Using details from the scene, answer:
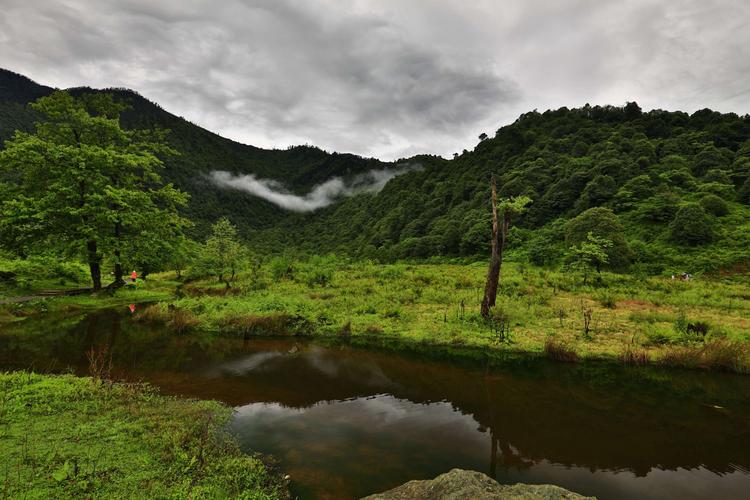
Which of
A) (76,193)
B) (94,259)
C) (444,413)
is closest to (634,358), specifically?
(444,413)

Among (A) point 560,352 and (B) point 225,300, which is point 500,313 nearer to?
(A) point 560,352

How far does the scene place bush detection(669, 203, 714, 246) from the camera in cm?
4419

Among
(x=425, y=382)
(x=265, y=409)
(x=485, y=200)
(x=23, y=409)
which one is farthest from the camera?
(x=485, y=200)

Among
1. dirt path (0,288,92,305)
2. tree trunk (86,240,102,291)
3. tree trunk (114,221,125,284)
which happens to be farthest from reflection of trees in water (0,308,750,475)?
tree trunk (114,221,125,284)

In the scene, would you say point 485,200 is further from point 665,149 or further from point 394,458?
point 394,458

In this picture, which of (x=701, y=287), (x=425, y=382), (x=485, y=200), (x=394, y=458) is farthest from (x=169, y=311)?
(x=485, y=200)

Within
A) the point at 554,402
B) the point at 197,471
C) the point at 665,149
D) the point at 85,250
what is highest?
the point at 665,149

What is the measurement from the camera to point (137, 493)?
6.11 meters

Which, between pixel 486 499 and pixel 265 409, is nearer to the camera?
pixel 486 499

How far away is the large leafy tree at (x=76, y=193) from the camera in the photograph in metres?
24.5

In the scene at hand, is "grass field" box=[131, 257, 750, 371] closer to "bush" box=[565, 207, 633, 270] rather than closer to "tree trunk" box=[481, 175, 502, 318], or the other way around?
"tree trunk" box=[481, 175, 502, 318]

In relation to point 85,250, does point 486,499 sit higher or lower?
lower

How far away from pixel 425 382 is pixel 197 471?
7871 mm

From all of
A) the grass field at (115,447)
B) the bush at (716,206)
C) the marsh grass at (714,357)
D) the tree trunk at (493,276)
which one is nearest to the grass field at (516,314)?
the marsh grass at (714,357)
